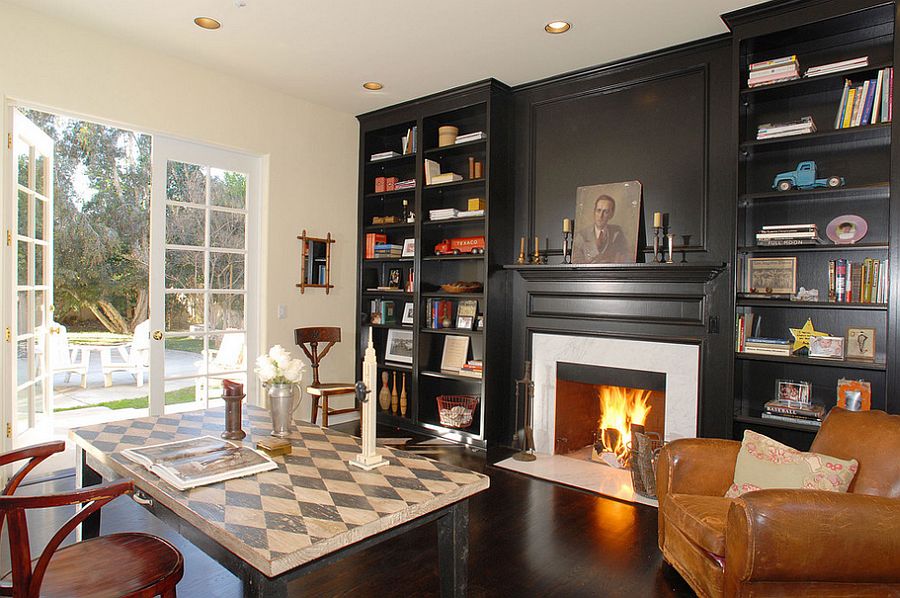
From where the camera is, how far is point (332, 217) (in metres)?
5.21

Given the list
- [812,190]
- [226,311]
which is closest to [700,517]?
[812,190]

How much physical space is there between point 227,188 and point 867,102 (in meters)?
4.32

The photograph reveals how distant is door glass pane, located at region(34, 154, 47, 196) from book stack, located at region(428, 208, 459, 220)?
9.25ft

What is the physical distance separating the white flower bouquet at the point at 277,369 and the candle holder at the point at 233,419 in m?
0.13

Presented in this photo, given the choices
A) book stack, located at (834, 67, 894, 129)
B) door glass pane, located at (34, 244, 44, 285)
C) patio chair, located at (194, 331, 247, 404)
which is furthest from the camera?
patio chair, located at (194, 331, 247, 404)

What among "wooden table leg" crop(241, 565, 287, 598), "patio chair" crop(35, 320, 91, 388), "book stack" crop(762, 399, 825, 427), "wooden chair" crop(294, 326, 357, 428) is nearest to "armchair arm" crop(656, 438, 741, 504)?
"book stack" crop(762, 399, 825, 427)

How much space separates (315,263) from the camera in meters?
5.04

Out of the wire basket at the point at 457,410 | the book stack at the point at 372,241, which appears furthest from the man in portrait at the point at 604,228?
the book stack at the point at 372,241

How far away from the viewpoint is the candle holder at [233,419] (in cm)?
222

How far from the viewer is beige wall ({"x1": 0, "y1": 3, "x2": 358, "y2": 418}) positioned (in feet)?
11.3

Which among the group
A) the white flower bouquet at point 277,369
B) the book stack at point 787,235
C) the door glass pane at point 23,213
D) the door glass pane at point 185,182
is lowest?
the white flower bouquet at point 277,369

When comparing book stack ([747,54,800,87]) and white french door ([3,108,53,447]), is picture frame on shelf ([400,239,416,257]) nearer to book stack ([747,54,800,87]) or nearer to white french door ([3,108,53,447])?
white french door ([3,108,53,447])

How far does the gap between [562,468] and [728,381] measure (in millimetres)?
1300

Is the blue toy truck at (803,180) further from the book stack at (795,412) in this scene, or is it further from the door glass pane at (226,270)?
the door glass pane at (226,270)
